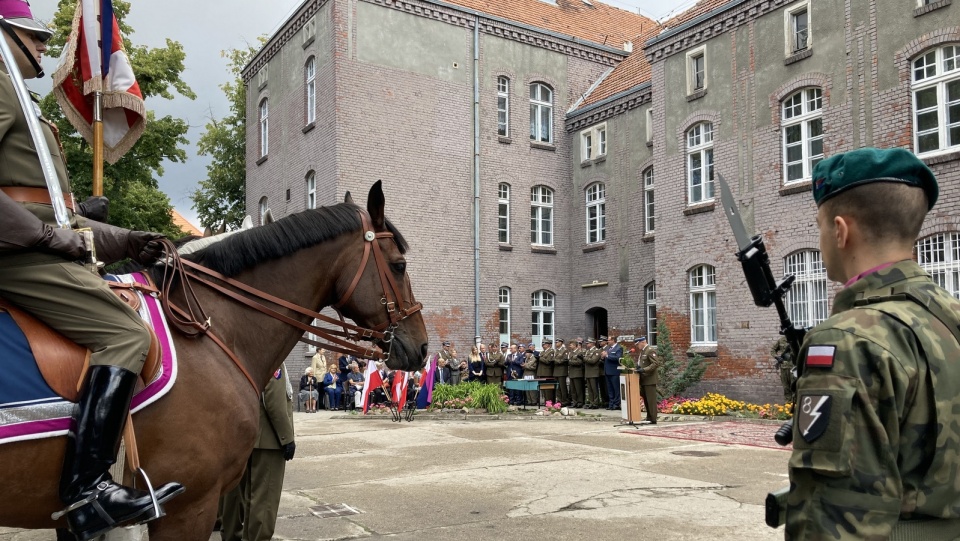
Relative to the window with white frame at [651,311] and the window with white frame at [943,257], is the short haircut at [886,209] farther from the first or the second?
the window with white frame at [651,311]

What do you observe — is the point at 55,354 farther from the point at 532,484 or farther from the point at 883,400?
the point at 532,484

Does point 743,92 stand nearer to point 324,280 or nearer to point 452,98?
point 452,98

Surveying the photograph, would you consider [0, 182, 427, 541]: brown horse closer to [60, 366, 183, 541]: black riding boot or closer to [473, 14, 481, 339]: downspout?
[60, 366, 183, 541]: black riding boot

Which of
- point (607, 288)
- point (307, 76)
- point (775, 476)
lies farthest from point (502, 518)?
point (307, 76)

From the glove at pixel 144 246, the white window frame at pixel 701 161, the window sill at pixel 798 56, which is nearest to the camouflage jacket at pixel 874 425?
the glove at pixel 144 246

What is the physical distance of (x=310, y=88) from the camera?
24562 millimetres

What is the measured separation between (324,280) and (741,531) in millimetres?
4153

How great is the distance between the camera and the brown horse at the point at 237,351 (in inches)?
116

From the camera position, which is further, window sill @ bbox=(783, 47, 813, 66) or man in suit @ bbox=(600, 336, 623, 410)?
man in suit @ bbox=(600, 336, 623, 410)

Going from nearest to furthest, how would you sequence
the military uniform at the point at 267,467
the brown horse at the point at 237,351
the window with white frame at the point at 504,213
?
the brown horse at the point at 237,351, the military uniform at the point at 267,467, the window with white frame at the point at 504,213

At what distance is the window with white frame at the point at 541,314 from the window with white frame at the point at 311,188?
330 inches

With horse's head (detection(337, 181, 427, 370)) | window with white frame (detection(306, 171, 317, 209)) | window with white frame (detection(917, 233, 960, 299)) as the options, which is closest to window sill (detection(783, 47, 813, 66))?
window with white frame (detection(917, 233, 960, 299))

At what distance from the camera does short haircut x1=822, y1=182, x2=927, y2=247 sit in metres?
1.88

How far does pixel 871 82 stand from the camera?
634 inches
